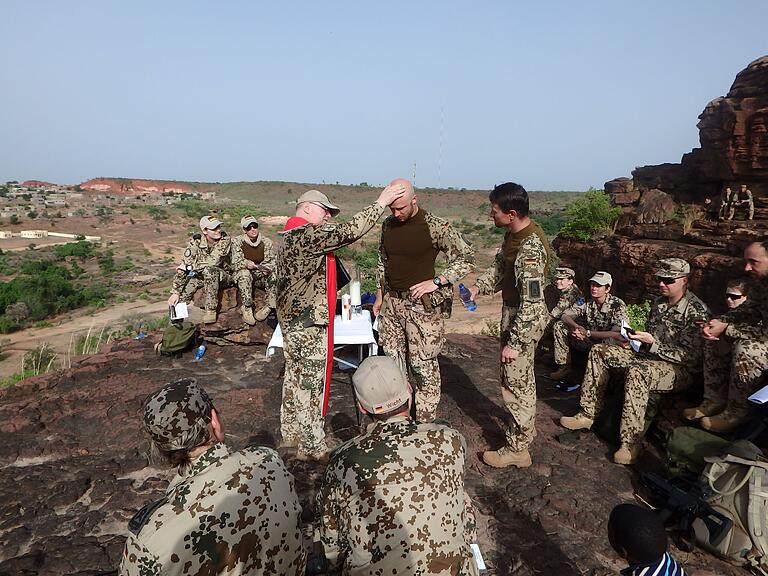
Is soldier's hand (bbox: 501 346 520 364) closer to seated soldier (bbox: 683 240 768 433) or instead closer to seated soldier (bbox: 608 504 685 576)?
seated soldier (bbox: 683 240 768 433)

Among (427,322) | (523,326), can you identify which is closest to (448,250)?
(427,322)

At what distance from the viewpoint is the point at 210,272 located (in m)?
6.78

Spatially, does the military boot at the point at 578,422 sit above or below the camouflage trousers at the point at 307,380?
below

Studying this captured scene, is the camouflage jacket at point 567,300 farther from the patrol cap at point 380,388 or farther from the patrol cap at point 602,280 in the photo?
the patrol cap at point 380,388

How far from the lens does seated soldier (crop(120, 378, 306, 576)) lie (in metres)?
1.48

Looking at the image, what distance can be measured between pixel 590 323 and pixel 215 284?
202 inches

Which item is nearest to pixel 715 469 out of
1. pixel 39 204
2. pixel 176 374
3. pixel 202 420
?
pixel 202 420

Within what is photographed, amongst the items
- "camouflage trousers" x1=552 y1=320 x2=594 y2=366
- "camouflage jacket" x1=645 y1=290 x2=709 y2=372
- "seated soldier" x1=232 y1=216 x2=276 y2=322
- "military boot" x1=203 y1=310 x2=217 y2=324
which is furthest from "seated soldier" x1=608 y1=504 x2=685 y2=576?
"military boot" x1=203 y1=310 x2=217 y2=324

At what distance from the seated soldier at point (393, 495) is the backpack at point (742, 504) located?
173cm

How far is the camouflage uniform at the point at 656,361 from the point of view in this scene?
367cm

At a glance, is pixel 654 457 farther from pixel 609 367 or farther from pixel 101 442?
pixel 101 442

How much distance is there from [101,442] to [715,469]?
4767 mm

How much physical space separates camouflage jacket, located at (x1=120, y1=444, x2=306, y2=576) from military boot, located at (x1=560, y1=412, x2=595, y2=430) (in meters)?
3.15

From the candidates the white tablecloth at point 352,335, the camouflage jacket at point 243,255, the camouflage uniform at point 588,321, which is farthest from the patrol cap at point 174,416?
the camouflage jacket at point 243,255
